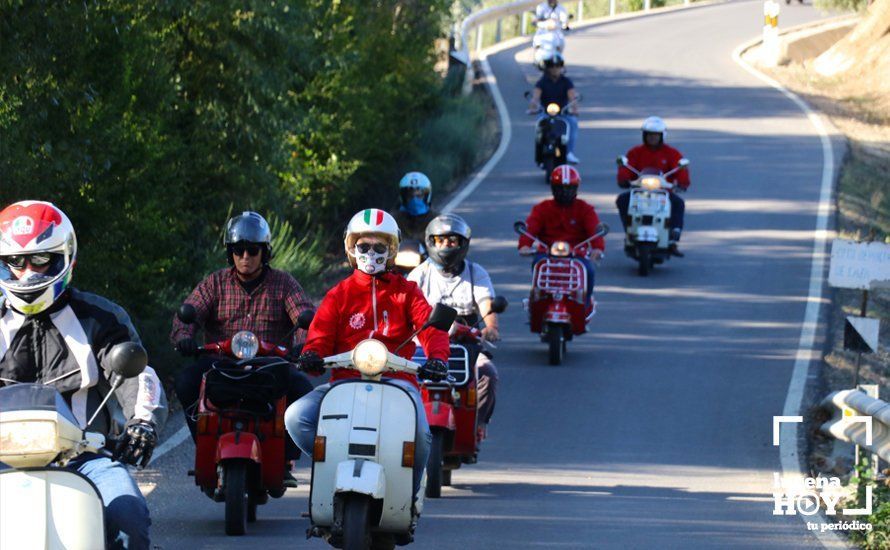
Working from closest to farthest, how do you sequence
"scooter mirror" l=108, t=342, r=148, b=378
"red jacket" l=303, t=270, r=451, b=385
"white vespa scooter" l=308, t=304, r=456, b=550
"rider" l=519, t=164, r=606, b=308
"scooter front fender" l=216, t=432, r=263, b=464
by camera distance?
"scooter mirror" l=108, t=342, r=148, b=378 → "white vespa scooter" l=308, t=304, r=456, b=550 → "red jacket" l=303, t=270, r=451, b=385 → "scooter front fender" l=216, t=432, r=263, b=464 → "rider" l=519, t=164, r=606, b=308

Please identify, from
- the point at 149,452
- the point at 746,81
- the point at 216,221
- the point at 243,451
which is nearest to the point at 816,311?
the point at 216,221

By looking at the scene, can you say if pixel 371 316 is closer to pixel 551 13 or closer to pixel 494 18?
pixel 551 13

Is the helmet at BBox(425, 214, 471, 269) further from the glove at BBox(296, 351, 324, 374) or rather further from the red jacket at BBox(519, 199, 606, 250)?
the red jacket at BBox(519, 199, 606, 250)

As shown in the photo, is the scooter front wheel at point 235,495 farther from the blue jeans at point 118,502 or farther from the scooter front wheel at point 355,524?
the blue jeans at point 118,502

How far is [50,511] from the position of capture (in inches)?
224

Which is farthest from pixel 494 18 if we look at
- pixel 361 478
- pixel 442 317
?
pixel 361 478

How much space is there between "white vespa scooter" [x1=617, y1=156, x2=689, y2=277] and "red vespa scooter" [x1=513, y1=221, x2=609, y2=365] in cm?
442

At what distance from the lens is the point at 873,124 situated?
34.8 metres

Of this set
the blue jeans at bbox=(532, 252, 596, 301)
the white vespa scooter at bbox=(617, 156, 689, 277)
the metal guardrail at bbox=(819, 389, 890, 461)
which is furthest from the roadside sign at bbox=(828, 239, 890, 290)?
the white vespa scooter at bbox=(617, 156, 689, 277)

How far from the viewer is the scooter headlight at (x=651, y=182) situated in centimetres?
2141

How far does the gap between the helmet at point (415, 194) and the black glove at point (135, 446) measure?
32.0 ft

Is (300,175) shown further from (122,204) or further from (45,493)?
(45,493)

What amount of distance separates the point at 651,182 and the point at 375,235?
12.5m

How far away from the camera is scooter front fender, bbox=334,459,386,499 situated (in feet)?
26.5
